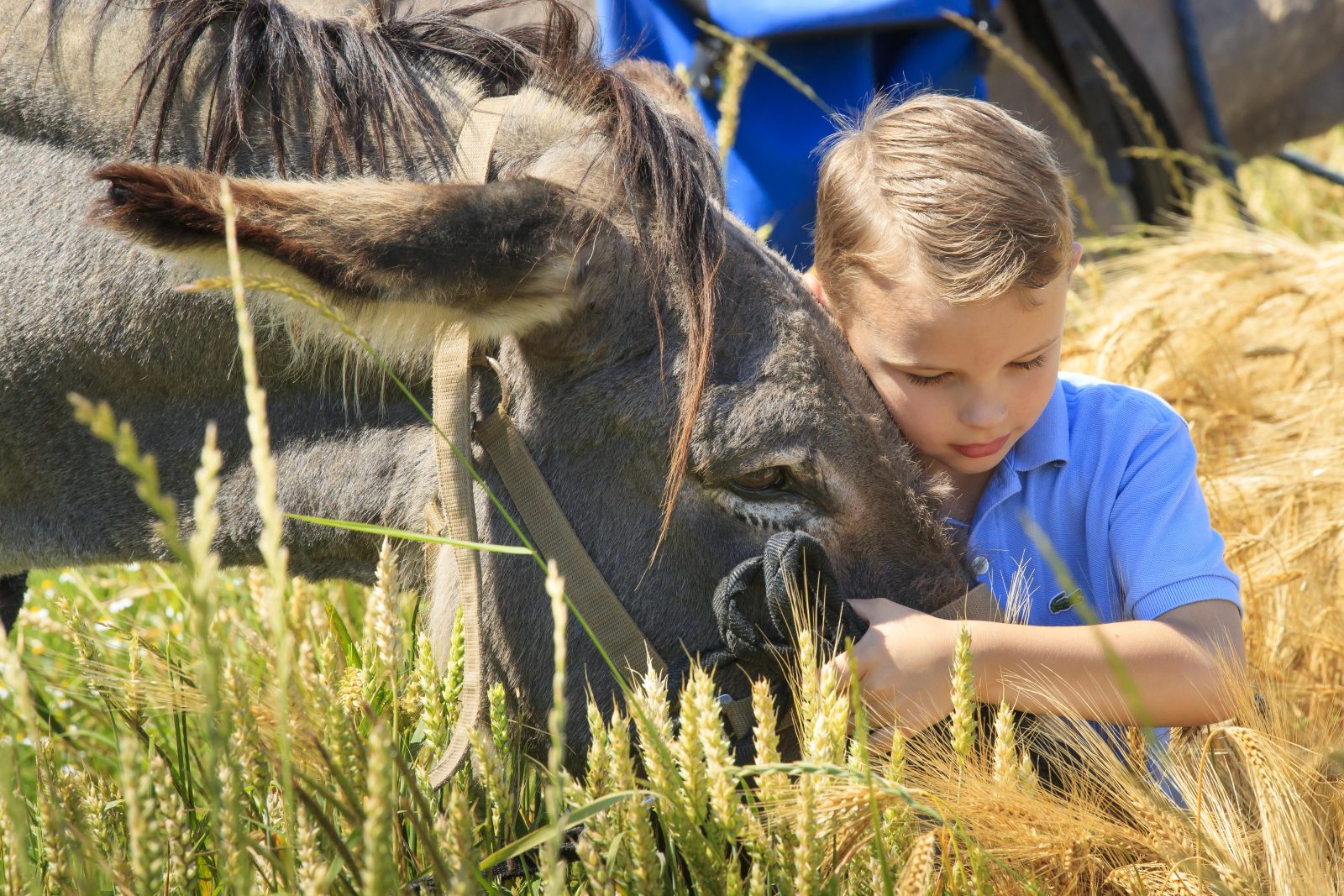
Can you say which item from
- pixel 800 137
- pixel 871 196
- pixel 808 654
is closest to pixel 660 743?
pixel 808 654

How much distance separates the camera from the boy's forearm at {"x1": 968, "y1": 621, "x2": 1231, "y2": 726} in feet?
6.06

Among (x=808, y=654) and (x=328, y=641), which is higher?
(x=808, y=654)

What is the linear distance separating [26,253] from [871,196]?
1.61m

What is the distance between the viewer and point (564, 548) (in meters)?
1.90

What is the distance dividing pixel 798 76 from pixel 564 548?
274 centimetres

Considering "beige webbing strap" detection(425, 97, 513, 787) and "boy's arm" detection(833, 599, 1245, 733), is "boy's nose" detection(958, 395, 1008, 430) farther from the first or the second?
"beige webbing strap" detection(425, 97, 513, 787)

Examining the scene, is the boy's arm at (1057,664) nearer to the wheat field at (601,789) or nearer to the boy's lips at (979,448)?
the wheat field at (601,789)

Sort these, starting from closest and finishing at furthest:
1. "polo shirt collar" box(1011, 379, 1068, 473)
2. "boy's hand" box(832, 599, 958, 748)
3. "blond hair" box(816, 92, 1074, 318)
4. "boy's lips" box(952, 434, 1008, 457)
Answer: "boy's hand" box(832, 599, 958, 748), "blond hair" box(816, 92, 1074, 318), "boy's lips" box(952, 434, 1008, 457), "polo shirt collar" box(1011, 379, 1068, 473)

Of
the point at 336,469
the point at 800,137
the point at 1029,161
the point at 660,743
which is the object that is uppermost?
the point at 800,137

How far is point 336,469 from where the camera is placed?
2.07 meters

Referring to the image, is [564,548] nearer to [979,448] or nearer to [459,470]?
[459,470]

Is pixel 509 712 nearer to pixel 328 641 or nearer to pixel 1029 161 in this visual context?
pixel 328 641

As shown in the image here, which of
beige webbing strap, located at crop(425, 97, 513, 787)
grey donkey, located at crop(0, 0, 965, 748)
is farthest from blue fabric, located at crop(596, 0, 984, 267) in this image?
beige webbing strap, located at crop(425, 97, 513, 787)

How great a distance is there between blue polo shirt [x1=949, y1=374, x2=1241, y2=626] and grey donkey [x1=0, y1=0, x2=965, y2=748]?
0.33m
